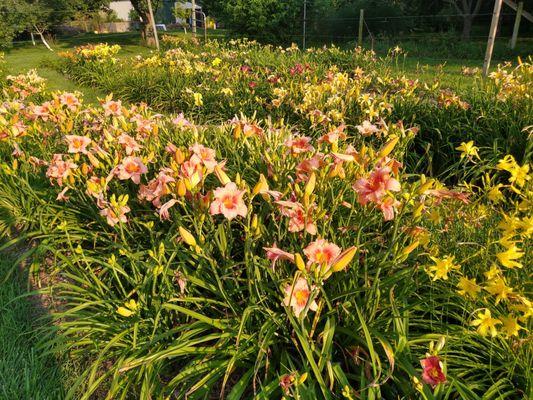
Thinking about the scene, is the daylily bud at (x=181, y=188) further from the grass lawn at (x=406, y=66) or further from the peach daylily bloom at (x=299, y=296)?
the grass lawn at (x=406, y=66)

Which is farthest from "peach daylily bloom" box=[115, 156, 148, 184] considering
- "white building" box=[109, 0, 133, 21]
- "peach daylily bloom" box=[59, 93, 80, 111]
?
"white building" box=[109, 0, 133, 21]

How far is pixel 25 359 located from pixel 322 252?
1408mm

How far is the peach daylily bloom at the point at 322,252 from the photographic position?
3.90ft

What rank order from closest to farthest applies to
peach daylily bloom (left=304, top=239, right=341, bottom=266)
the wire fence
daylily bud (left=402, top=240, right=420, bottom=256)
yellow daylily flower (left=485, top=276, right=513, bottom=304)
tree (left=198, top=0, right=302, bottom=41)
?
yellow daylily flower (left=485, top=276, right=513, bottom=304) < peach daylily bloom (left=304, top=239, right=341, bottom=266) < daylily bud (left=402, top=240, right=420, bottom=256) < the wire fence < tree (left=198, top=0, right=302, bottom=41)

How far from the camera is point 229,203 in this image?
1344 millimetres

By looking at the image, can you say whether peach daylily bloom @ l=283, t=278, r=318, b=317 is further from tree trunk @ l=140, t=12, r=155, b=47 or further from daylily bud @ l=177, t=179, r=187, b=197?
tree trunk @ l=140, t=12, r=155, b=47

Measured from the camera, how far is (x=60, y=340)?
160 cm

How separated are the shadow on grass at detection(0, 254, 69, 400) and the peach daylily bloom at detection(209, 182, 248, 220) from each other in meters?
0.94

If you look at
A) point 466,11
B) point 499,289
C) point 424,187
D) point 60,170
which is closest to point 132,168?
point 60,170

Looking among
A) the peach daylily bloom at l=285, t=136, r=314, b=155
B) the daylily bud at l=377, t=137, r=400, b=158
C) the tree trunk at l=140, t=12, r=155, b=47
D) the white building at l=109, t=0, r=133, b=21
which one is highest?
the white building at l=109, t=0, r=133, b=21

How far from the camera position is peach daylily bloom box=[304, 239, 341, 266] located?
46.8 inches

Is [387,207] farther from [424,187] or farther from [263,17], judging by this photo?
[263,17]

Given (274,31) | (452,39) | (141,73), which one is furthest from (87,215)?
(452,39)

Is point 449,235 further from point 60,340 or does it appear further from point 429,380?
point 60,340
